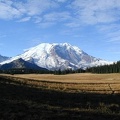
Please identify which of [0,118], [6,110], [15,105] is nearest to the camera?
[0,118]

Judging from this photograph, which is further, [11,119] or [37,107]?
[37,107]

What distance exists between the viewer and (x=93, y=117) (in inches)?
878

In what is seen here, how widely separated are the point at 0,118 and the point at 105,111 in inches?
377

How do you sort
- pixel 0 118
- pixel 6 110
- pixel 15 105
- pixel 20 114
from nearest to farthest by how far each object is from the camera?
pixel 0 118, pixel 20 114, pixel 6 110, pixel 15 105

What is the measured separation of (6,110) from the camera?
22.7 m

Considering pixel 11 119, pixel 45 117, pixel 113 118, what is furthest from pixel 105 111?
pixel 11 119

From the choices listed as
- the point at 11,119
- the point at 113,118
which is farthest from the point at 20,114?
the point at 113,118

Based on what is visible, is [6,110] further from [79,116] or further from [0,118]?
[79,116]

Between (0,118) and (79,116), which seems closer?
(0,118)

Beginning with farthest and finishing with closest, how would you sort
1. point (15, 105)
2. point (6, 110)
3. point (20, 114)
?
point (15, 105), point (6, 110), point (20, 114)

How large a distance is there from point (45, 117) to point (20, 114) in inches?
70.3

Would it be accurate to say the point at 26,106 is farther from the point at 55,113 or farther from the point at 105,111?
the point at 105,111

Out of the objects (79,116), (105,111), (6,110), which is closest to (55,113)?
(79,116)

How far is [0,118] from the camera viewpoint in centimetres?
1956
